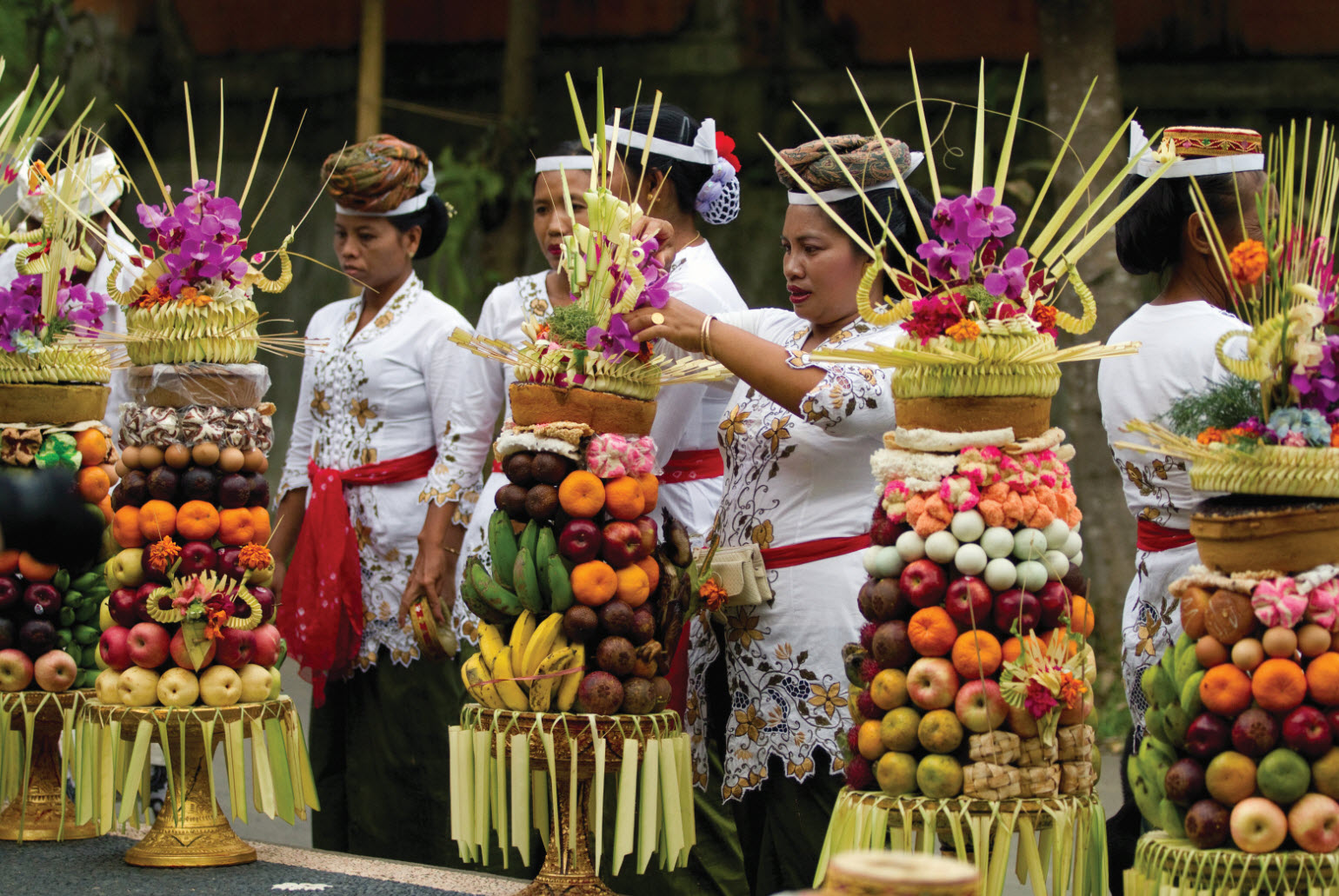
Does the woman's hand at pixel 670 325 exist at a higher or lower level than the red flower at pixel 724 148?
lower

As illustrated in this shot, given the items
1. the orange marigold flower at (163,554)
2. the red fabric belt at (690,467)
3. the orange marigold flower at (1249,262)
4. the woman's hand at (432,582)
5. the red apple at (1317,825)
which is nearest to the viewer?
the red apple at (1317,825)

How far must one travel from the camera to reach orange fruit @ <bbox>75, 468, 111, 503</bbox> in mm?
3508

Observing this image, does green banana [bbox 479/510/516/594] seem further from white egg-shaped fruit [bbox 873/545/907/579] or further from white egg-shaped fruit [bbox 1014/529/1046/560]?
white egg-shaped fruit [bbox 1014/529/1046/560]

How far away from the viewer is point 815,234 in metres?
2.92

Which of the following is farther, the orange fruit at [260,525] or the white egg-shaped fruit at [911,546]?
the orange fruit at [260,525]

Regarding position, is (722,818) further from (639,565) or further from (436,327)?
(436,327)

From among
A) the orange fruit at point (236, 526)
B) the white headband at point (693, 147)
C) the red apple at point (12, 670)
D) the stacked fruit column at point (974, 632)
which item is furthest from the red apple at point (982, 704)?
the red apple at point (12, 670)

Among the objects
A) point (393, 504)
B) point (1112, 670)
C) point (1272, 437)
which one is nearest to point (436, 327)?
point (393, 504)

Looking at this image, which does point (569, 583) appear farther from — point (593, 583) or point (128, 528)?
point (128, 528)

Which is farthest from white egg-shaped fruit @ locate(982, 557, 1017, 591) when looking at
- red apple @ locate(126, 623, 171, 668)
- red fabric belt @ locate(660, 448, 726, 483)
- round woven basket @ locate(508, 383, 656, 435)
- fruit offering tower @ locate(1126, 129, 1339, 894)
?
red apple @ locate(126, 623, 171, 668)

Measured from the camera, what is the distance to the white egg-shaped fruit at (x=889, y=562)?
7.88 ft

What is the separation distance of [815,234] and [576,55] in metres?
4.13

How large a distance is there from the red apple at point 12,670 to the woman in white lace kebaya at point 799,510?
1551 mm

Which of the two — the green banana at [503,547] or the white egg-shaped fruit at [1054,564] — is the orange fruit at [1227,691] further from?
the green banana at [503,547]
